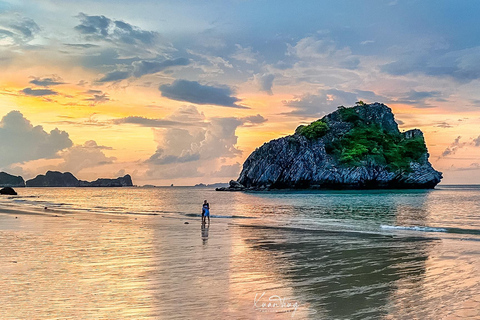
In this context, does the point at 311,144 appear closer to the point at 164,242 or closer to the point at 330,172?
the point at 330,172

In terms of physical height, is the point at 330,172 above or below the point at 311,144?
below

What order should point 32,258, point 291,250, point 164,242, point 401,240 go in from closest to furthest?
point 32,258 → point 291,250 → point 164,242 → point 401,240

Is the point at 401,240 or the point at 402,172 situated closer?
the point at 401,240

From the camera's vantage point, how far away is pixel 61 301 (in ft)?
34.6

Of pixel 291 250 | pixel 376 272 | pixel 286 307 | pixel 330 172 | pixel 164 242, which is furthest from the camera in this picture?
pixel 330 172

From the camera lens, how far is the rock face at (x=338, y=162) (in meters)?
168

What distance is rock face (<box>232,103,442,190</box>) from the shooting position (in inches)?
6629

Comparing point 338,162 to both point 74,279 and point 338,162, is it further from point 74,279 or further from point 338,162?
point 74,279

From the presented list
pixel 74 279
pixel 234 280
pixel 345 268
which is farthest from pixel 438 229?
pixel 74 279

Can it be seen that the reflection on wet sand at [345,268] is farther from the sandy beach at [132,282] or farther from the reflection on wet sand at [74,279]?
the reflection on wet sand at [74,279]

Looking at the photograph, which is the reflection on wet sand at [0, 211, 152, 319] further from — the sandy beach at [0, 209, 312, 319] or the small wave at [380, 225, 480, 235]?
the small wave at [380, 225, 480, 235]

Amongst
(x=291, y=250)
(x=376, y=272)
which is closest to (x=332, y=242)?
(x=291, y=250)

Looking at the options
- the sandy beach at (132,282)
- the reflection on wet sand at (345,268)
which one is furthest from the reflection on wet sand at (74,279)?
the reflection on wet sand at (345,268)

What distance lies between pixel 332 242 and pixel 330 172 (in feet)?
478
